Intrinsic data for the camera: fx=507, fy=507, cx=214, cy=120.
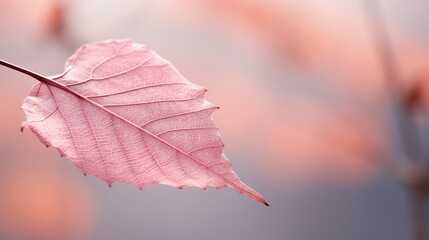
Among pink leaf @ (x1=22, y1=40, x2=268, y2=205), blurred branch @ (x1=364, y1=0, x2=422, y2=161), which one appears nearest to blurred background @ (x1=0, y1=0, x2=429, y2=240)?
blurred branch @ (x1=364, y1=0, x2=422, y2=161)

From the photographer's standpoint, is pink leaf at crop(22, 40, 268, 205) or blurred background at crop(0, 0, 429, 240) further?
blurred background at crop(0, 0, 429, 240)

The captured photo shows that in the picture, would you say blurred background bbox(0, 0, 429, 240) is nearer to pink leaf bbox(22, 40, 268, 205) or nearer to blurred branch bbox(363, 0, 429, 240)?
blurred branch bbox(363, 0, 429, 240)

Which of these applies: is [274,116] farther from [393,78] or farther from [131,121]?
[131,121]

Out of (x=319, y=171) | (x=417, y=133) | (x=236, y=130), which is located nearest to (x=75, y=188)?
(x=236, y=130)

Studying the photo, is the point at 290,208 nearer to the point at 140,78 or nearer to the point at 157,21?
the point at 157,21

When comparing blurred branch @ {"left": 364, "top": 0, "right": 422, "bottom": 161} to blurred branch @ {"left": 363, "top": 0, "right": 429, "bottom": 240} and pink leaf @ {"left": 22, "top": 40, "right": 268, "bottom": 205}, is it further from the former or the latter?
pink leaf @ {"left": 22, "top": 40, "right": 268, "bottom": 205}

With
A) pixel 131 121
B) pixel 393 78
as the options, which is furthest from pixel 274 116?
pixel 131 121

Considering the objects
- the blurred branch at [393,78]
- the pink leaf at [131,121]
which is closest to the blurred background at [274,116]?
the blurred branch at [393,78]

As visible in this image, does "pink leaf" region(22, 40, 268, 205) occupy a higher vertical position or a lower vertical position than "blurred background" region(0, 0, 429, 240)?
higher
